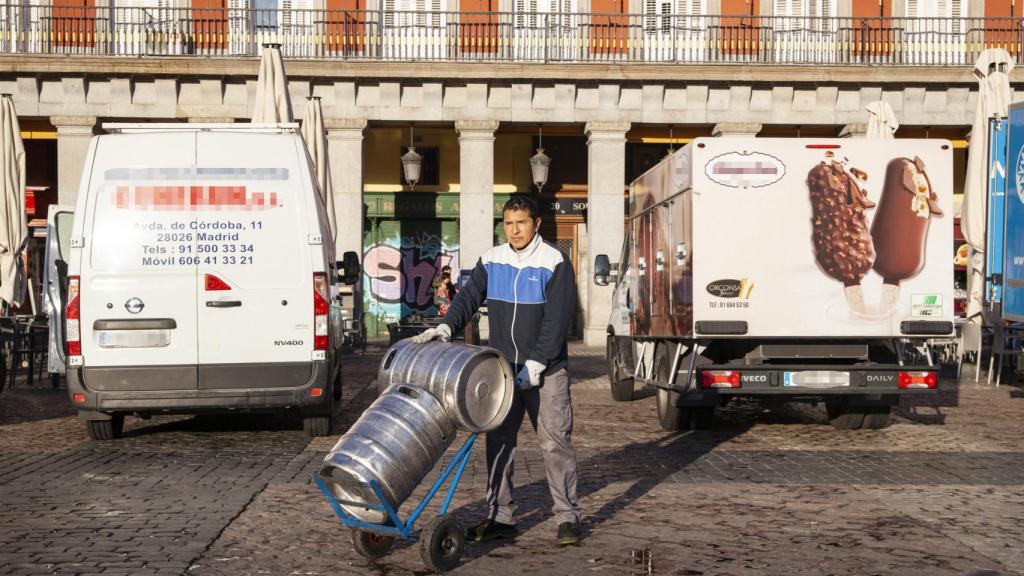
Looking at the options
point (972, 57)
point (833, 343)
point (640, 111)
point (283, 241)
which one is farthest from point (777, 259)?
point (972, 57)

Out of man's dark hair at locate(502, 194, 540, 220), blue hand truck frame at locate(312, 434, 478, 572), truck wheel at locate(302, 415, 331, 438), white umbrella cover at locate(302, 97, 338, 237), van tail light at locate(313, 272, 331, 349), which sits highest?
white umbrella cover at locate(302, 97, 338, 237)

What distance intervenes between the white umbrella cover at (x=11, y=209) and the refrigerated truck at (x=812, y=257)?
10.9 meters

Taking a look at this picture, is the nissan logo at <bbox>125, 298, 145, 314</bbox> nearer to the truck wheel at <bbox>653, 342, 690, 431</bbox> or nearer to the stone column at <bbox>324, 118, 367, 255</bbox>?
the truck wheel at <bbox>653, 342, 690, 431</bbox>

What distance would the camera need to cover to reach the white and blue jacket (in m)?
7.44

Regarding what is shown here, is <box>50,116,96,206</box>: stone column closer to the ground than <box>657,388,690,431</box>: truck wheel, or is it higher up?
higher up

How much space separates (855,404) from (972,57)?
18.6 m

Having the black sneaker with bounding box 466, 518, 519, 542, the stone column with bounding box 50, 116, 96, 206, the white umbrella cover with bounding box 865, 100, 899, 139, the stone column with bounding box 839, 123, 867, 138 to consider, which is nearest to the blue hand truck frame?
the black sneaker with bounding box 466, 518, 519, 542

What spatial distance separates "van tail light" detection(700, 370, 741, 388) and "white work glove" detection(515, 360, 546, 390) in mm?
4967

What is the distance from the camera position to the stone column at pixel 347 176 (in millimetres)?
27922

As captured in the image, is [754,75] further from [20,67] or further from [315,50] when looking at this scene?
[20,67]

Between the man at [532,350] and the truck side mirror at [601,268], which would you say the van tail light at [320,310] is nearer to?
the man at [532,350]

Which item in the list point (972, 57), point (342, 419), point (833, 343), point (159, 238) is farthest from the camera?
point (972, 57)

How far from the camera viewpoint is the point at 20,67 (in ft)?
89.7

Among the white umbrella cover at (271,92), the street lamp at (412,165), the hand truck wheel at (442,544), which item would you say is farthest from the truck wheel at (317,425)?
the street lamp at (412,165)
